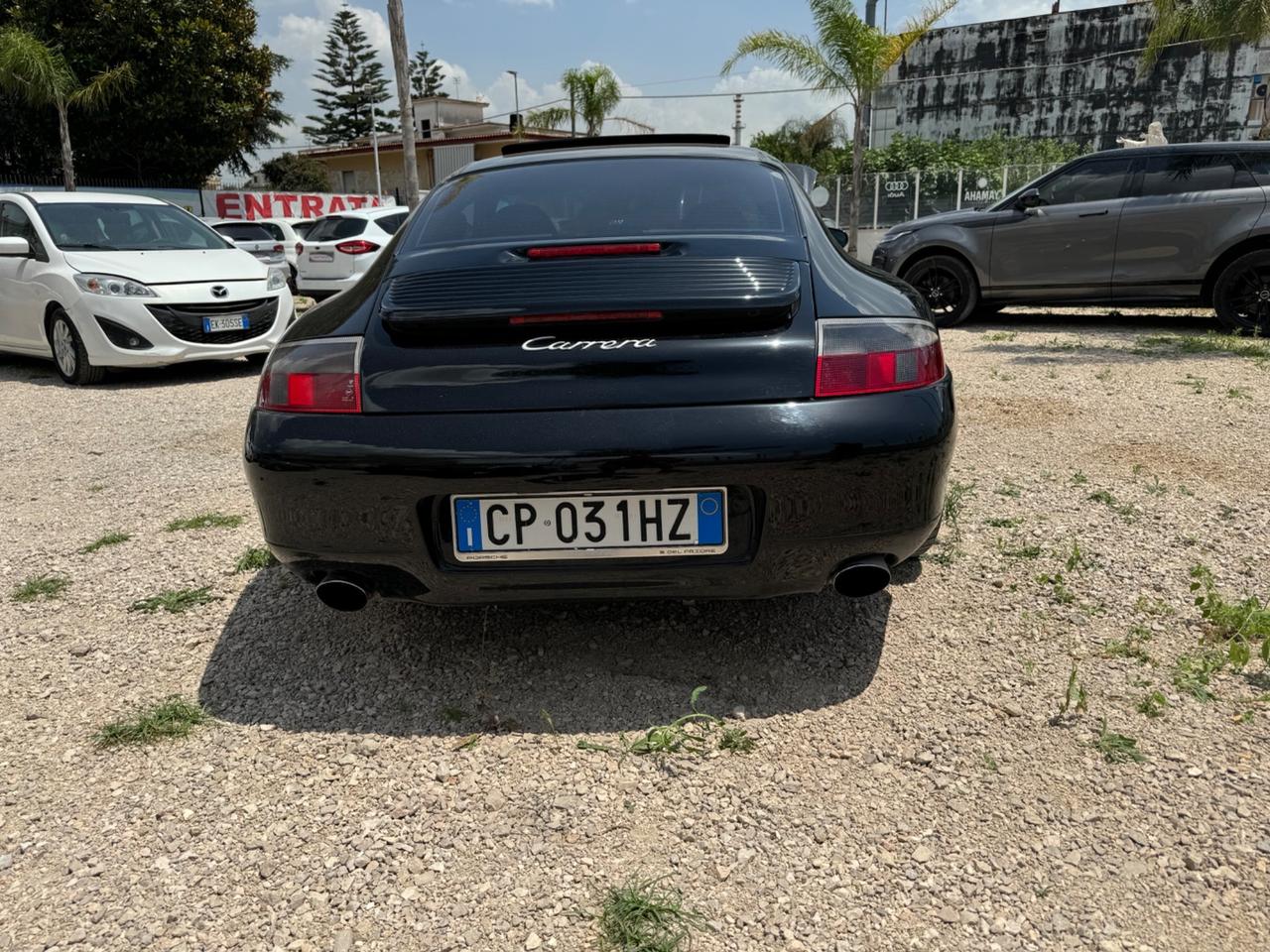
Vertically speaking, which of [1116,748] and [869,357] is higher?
[869,357]

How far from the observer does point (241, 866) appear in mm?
1935

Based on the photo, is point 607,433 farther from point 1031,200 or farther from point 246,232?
point 246,232

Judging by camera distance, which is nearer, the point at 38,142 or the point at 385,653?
the point at 385,653

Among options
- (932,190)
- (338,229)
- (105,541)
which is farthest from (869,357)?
(932,190)

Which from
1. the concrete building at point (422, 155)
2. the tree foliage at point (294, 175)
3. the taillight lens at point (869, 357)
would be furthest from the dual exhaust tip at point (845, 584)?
the tree foliage at point (294, 175)

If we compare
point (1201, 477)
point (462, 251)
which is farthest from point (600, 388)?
point (1201, 477)

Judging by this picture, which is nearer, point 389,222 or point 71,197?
point 71,197

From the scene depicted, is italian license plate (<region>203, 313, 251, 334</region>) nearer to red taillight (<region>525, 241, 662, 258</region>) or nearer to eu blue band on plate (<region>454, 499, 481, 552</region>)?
red taillight (<region>525, 241, 662, 258</region>)

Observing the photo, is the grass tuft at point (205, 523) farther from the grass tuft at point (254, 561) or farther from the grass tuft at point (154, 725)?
the grass tuft at point (154, 725)

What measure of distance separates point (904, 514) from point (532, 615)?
125 cm

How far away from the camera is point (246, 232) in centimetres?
1541

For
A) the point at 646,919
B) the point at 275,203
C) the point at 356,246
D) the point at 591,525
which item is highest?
the point at 275,203

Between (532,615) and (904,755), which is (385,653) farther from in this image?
(904,755)

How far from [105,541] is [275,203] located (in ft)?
98.8
